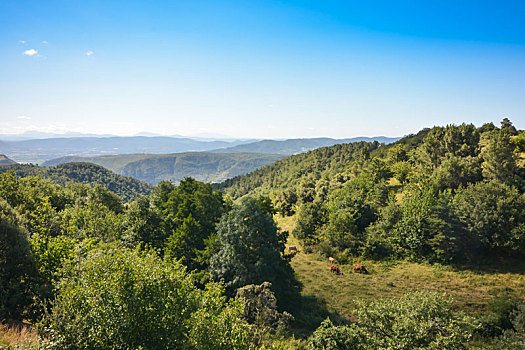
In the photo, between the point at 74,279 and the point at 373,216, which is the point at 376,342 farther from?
the point at 373,216

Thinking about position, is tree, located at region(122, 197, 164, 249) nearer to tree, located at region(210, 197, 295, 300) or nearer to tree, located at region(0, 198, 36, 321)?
tree, located at region(210, 197, 295, 300)

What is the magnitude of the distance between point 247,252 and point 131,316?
13.9 metres

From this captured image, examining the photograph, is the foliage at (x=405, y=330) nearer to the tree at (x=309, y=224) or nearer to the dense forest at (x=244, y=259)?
the dense forest at (x=244, y=259)

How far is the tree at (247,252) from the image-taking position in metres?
23.5

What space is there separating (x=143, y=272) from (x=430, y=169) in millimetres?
65769

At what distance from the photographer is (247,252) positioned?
24.5 meters

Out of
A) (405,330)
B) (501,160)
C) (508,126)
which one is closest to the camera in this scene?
(405,330)

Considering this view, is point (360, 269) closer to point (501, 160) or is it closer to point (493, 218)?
point (493, 218)

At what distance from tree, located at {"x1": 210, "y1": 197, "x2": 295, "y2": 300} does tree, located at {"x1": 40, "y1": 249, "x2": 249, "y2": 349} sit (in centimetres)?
984

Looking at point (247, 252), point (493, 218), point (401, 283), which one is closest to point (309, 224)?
point (401, 283)

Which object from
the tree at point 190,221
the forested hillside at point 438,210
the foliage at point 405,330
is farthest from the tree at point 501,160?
the tree at point 190,221

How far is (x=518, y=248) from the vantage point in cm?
3219

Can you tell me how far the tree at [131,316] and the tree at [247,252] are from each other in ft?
32.3

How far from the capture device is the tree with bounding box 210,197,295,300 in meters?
23.5
